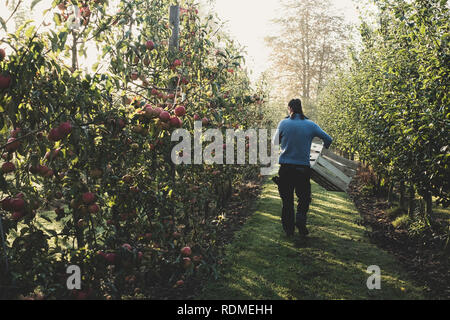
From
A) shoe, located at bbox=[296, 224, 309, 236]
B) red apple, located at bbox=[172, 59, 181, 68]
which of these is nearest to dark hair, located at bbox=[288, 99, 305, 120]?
shoe, located at bbox=[296, 224, 309, 236]

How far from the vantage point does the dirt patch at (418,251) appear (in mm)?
3783

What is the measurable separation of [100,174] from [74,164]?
0.68 ft

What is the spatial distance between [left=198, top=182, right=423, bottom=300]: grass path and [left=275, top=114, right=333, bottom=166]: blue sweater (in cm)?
117

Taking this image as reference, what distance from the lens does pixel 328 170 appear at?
5258mm

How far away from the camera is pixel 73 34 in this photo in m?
3.08

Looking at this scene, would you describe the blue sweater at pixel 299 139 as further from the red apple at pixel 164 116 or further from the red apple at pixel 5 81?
the red apple at pixel 5 81

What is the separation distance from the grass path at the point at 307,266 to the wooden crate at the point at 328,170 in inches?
31.4

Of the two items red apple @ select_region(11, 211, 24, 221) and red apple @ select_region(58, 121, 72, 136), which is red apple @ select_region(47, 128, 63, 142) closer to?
red apple @ select_region(58, 121, 72, 136)

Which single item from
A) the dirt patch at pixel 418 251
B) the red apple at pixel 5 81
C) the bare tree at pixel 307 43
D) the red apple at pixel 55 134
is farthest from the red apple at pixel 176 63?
the bare tree at pixel 307 43

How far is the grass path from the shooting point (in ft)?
11.8

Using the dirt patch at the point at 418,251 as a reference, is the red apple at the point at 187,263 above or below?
above

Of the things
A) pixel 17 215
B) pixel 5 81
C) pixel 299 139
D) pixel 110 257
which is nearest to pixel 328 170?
pixel 299 139
